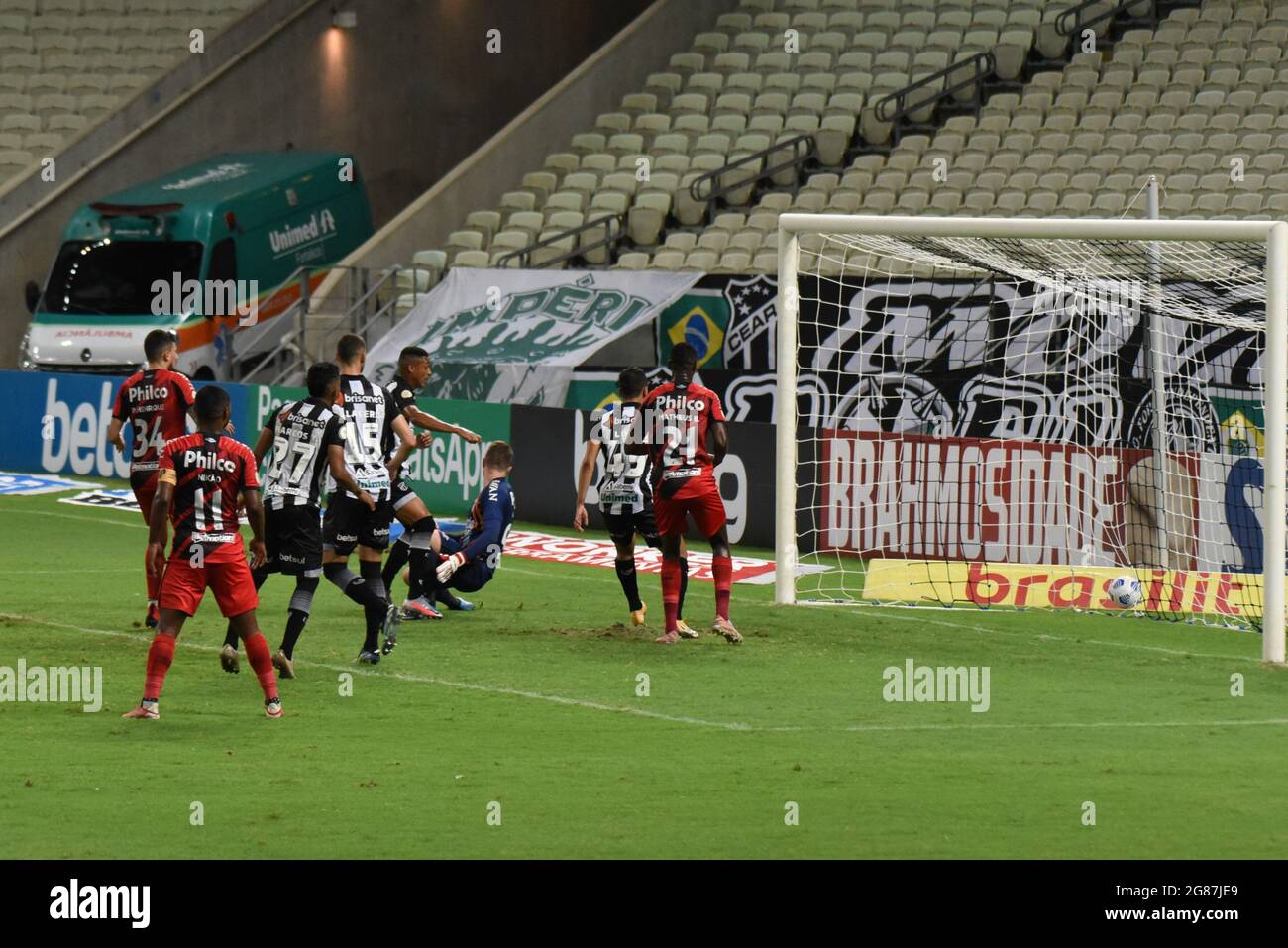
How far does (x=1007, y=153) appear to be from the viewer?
87.9 ft

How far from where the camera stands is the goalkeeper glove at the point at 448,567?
15109mm

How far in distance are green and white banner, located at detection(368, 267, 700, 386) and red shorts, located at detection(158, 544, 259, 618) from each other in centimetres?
1341

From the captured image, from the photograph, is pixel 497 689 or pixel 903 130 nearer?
pixel 497 689

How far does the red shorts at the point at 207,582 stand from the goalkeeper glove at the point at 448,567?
4.20 meters

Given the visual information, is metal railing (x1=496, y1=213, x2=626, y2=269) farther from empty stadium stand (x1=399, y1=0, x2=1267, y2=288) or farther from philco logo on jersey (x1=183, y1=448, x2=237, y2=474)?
philco logo on jersey (x1=183, y1=448, x2=237, y2=474)

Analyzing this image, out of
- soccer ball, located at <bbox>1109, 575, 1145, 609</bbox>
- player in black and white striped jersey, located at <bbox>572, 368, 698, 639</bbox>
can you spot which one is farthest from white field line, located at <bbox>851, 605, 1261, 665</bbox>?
player in black and white striped jersey, located at <bbox>572, 368, 698, 639</bbox>

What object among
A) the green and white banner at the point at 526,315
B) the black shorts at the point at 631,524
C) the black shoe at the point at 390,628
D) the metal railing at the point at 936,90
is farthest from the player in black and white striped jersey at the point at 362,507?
the metal railing at the point at 936,90

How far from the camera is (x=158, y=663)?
1095 centimetres

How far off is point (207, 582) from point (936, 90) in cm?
2048

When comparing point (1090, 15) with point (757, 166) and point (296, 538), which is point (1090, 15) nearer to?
point (757, 166)

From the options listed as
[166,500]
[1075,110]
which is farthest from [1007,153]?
[166,500]

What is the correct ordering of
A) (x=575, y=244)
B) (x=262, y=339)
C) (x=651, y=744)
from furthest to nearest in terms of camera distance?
(x=575, y=244)
(x=262, y=339)
(x=651, y=744)

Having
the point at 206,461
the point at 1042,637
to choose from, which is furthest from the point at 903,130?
the point at 206,461

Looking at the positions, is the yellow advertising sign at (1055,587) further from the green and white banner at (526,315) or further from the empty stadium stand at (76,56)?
the empty stadium stand at (76,56)
